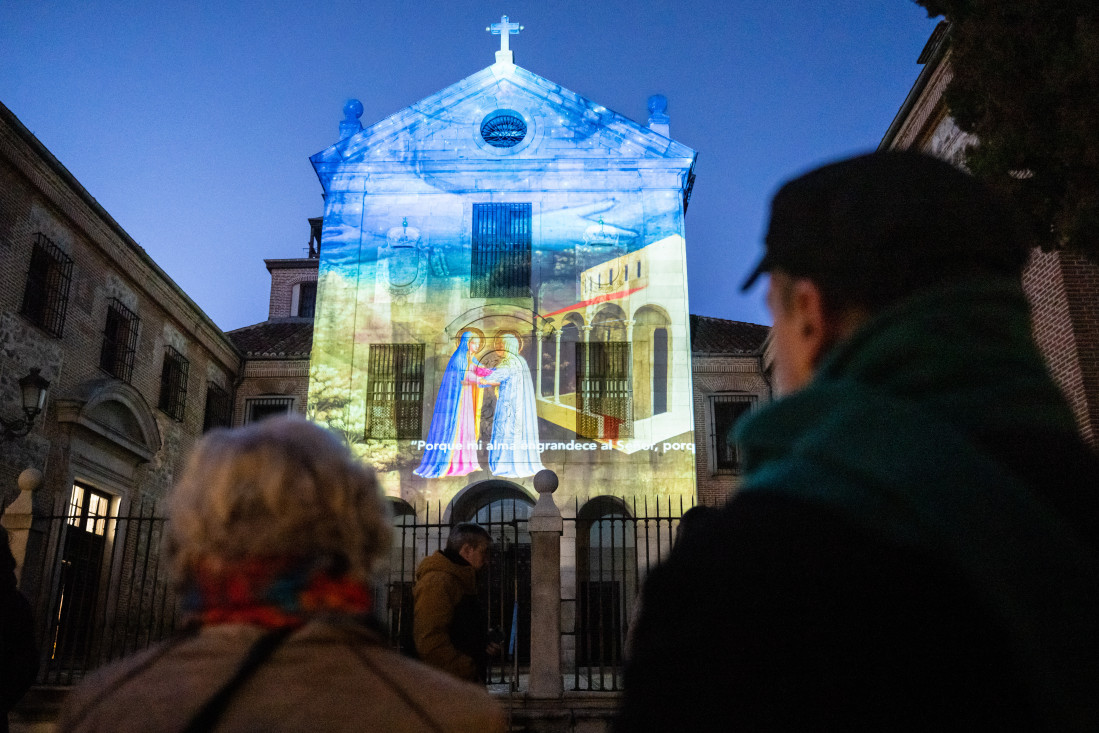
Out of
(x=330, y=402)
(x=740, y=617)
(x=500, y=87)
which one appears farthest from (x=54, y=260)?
(x=740, y=617)

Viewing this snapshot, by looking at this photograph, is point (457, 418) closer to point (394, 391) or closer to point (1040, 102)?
point (394, 391)

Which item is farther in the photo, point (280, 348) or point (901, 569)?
point (280, 348)

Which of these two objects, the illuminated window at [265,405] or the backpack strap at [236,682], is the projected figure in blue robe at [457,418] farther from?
the backpack strap at [236,682]

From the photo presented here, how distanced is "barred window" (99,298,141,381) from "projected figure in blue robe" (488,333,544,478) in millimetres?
7724

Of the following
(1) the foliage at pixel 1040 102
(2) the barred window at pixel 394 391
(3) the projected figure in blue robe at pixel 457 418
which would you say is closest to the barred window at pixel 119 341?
(2) the barred window at pixel 394 391

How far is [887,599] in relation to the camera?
919 millimetres

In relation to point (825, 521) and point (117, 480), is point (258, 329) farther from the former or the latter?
point (825, 521)

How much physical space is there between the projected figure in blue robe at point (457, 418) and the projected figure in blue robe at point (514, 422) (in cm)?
41

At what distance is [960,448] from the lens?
97 centimetres

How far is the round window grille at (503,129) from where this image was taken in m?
21.0

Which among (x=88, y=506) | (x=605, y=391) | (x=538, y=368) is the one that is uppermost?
(x=538, y=368)

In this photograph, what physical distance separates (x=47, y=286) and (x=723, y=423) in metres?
15.9

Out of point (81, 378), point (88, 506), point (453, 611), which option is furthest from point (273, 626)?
point (88, 506)

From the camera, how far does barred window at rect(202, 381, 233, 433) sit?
21766mm
